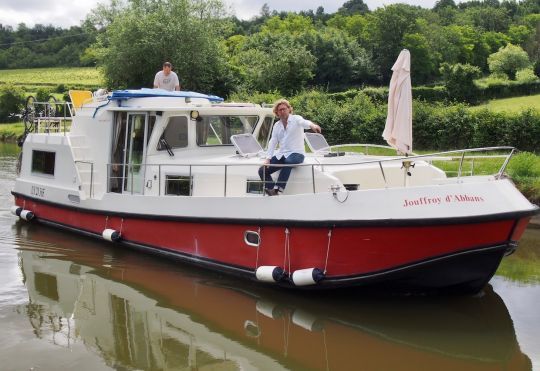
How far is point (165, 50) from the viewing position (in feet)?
122

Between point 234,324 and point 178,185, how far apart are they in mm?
3050

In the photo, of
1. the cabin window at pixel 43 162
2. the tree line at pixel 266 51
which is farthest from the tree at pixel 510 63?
A: the cabin window at pixel 43 162

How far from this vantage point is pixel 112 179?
10.9 meters

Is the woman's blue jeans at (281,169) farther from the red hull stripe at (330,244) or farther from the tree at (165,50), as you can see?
the tree at (165,50)

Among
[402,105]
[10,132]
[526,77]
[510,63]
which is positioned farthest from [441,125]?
[510,63]

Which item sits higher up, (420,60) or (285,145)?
(420,60)

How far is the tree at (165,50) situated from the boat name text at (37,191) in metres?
25.1

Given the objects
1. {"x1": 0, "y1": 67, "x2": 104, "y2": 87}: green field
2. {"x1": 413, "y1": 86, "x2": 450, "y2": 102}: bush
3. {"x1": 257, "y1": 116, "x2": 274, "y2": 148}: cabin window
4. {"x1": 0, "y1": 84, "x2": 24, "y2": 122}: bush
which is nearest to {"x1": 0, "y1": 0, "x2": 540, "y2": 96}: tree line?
{"x1": 413, "y1": 86, "x2": 450, "y2": 102}: bush

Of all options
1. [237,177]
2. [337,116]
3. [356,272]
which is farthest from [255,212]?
[337,116]

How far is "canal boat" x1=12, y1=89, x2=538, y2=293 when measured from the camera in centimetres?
721

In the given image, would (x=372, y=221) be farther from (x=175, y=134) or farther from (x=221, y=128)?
(x=175, y=134)

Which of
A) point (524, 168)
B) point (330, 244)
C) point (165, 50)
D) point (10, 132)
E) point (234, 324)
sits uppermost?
point (165, 50)

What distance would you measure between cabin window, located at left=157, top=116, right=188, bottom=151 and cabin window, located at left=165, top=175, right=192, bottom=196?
72 cm

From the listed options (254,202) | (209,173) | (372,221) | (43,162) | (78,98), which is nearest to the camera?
(372,221)
